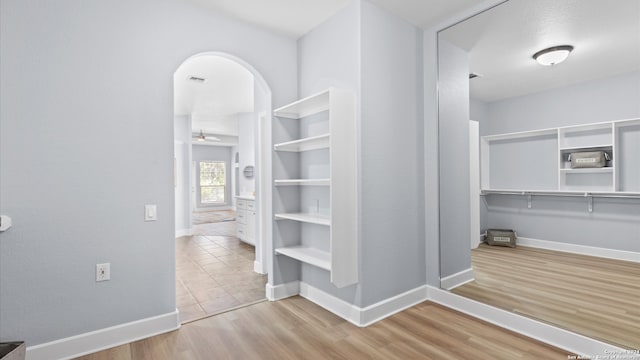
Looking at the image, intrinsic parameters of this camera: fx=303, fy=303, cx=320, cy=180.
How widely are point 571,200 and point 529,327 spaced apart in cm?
99

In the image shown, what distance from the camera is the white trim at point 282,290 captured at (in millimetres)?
3047

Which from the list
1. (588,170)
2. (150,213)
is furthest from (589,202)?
(150,213)

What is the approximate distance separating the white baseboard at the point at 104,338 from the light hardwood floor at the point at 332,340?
61 millimetres

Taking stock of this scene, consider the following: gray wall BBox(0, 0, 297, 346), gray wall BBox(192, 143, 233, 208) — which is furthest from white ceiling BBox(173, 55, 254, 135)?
gray wall BBox(192, 143, 233, 208)

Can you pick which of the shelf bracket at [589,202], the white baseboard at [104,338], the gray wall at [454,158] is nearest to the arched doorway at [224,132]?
the white baseboard at [104,338]

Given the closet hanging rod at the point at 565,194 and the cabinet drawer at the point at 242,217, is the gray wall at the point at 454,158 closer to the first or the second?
the closet hanging rod at the point at 565,194

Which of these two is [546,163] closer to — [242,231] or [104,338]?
[104,338]

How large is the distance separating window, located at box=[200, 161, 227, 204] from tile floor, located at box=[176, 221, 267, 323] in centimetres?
664

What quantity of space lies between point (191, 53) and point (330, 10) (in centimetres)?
127

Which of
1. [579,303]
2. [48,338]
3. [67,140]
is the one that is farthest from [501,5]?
[48,338]

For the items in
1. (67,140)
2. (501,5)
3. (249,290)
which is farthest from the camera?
(249,290)

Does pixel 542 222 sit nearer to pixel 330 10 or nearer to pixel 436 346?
pixel 436 346

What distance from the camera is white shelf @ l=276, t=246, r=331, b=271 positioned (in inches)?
102

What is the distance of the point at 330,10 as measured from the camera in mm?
2707
